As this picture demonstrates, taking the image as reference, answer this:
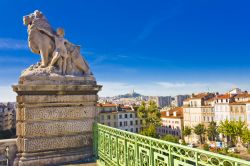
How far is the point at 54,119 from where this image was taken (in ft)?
19.6

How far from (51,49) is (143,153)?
3774 mm

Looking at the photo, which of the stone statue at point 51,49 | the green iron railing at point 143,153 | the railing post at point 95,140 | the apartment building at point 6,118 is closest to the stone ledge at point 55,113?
the railing post at point 95,140

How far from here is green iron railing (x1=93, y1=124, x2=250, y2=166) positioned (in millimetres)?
2529

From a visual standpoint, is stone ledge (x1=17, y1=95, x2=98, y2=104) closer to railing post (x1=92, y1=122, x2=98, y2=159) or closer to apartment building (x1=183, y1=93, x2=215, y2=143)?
railing post (x1=92, y1=122, x2=98, y2=159)

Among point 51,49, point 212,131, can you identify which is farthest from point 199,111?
point 51,49

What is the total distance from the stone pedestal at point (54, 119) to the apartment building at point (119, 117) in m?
46.2

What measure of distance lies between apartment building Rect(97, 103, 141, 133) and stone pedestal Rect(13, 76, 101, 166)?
46230mm

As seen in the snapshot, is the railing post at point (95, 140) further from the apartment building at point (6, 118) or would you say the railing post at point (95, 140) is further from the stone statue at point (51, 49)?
the apartment building at point (6, 118)

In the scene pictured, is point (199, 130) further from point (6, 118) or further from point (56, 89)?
point (6, 118)

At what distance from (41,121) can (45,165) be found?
98cm

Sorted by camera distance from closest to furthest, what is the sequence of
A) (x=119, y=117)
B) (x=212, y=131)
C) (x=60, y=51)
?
1. (x=60, y=51)
2. (x=212, y=131)
3. (x=119, y=117)

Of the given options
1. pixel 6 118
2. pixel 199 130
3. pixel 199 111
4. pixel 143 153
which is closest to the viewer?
pixel 143 153

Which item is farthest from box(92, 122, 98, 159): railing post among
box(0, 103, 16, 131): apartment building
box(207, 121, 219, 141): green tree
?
box(0, 103, 16, 131): apartment building

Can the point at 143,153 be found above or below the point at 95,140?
above
